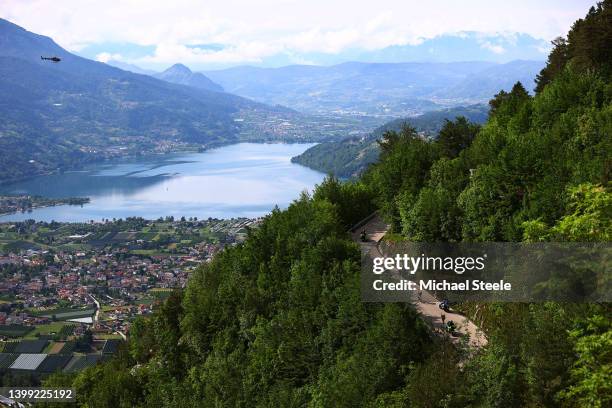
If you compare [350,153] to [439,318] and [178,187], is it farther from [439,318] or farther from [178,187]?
[439,318]

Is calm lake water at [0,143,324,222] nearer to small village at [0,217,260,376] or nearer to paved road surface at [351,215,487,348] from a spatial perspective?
small village at [0,217,260,376]

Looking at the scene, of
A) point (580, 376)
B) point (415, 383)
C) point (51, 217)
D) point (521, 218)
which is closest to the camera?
point (580, 376)

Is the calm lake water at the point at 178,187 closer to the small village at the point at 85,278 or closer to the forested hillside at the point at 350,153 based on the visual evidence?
the forested hillside at the point at 350,153

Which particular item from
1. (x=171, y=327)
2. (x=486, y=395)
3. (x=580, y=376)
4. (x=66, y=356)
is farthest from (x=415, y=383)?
(x=66, y=356)

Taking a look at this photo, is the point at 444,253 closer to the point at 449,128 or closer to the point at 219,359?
the point at 219,359

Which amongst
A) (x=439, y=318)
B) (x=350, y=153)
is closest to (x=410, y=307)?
(x=439, y=318)

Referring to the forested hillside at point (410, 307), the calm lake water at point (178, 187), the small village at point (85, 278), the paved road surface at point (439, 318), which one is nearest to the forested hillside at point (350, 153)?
the calm lake water at point (178, 187)
